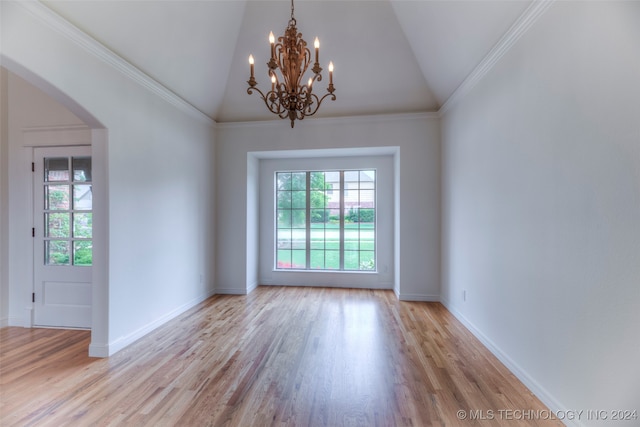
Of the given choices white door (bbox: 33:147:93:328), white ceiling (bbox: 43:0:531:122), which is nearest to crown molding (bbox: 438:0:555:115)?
white ceiling (bbox: 43:0:531:122)

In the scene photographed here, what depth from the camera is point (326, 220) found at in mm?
5156

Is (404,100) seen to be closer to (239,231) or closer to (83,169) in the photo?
(239,231)

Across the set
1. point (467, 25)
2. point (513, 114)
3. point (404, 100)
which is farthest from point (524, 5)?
point (404, 100)

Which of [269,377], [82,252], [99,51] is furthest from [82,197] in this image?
[269,377]

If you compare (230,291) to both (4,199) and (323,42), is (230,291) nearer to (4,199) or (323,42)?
(4,199)

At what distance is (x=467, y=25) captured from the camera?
257cm

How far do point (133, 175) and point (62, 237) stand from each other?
122cm

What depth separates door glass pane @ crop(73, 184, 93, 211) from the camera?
306 centimetres

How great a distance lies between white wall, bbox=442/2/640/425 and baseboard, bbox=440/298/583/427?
1 cm

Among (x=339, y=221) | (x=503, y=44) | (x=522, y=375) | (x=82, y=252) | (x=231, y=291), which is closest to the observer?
(x=522, y=375)

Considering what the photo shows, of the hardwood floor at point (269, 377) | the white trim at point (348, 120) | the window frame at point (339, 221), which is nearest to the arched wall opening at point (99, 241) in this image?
the hardwood floor at point (269, 377)

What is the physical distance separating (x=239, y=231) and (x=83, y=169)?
2184 mm

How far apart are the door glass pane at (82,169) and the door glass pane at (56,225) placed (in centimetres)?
45

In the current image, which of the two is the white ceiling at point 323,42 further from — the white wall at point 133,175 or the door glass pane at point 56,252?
the door glass pane at point 56,252
